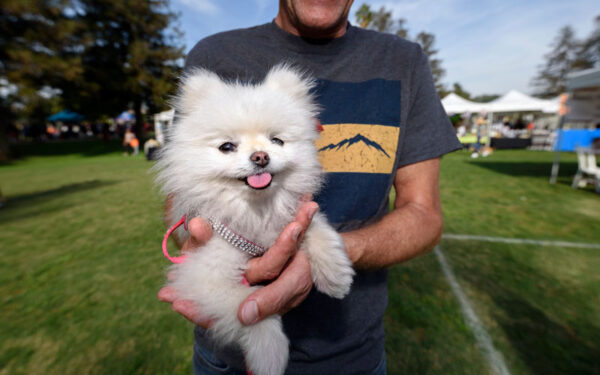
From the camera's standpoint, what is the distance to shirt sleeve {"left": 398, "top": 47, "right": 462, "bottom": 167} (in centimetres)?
168

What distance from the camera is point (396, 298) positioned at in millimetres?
3785

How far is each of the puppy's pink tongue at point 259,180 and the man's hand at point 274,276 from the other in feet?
0.67

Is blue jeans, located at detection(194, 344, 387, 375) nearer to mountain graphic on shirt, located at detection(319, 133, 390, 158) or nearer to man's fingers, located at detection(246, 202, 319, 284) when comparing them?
man's fingers, located at detection(246, 202, 319, 284)

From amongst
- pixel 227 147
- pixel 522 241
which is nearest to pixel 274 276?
Answer: pixel 227 147

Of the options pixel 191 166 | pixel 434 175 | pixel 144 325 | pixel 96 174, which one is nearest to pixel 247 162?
pixel 191 166

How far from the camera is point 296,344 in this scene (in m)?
1.52

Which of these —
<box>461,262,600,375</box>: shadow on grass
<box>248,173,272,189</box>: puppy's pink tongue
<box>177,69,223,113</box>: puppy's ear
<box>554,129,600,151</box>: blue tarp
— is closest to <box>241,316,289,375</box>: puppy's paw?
<box>248,173,272,189</box>: puppy's pink tongue

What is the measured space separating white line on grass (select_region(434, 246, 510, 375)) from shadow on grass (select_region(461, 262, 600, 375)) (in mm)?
208

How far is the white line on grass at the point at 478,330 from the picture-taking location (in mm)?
2771

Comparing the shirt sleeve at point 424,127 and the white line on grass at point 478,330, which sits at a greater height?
the shirt sleeve at point 424,127

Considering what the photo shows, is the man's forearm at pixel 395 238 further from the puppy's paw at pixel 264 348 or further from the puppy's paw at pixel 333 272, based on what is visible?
the puppy's paw at pixel 264 348

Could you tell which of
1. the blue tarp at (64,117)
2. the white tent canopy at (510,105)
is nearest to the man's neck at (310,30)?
the white tent canopy at (510,105)

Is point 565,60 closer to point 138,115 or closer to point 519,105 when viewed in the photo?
point 519,105

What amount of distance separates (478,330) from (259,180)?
127 inches
